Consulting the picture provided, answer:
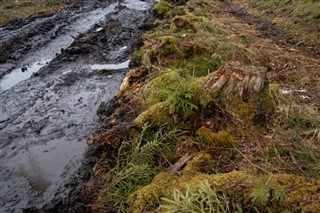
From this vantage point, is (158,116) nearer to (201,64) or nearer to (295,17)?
(201,64)

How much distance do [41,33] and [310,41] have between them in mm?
9733

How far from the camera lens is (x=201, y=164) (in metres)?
3.98

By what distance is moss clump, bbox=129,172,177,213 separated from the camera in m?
3.58

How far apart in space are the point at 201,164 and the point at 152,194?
71 centimetres

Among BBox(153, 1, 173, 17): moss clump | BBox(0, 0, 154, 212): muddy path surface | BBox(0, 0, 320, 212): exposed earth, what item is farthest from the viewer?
BBox(153, 1, 173, 17): moss clump

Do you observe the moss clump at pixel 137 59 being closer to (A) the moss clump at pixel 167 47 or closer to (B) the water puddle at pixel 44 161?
(A) the moss clump at pixel 167 47

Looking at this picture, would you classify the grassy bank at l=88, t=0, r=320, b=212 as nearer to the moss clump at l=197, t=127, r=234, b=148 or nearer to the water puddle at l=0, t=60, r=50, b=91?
the moss clump at l=197, t=127, r=234, b=148

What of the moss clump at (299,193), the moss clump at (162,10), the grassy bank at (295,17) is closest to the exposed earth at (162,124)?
the moss clump at (299,193)

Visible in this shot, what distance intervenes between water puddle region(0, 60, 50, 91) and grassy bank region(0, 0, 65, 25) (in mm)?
6759

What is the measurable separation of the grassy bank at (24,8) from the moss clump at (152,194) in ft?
46.4

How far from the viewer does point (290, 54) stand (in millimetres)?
8234

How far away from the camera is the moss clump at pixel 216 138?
423cm

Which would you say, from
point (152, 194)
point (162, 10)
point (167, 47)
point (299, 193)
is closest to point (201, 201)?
point (152, 194)

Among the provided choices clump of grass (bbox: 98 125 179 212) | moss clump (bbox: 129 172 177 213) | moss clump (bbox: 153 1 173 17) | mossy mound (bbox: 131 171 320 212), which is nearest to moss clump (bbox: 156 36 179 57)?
clump of grass (bbox: 98 125 179 212)
